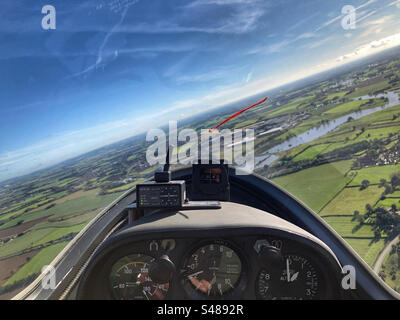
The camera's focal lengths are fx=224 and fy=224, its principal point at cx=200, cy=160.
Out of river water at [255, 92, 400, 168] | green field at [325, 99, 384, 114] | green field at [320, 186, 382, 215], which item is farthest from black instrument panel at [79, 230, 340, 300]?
green field at [325, 99, 384, 114]

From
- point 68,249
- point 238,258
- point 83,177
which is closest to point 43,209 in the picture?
point 83,177

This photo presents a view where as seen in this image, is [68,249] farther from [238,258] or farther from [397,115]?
[397,115]

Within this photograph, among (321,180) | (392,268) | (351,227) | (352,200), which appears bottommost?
(392,268)

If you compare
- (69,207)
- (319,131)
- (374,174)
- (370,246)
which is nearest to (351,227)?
(370,246)

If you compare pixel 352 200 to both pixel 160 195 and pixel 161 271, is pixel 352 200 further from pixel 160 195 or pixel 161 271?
pixel 161 271

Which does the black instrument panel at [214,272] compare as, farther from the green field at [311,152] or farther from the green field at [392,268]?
the green field at [311,152]

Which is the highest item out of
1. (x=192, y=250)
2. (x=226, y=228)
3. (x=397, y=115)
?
(x=397, y=115)
